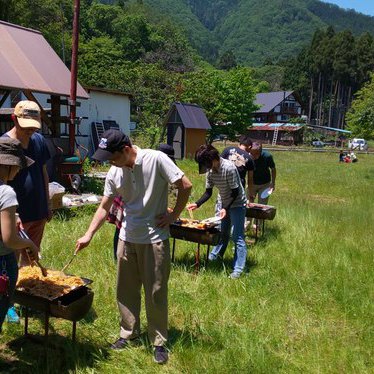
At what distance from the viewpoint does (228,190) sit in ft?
19.1

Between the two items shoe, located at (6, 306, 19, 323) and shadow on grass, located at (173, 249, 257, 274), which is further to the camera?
shadow on grass, located at (173, 249, 257, 274)

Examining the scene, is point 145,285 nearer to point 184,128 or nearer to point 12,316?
point 12,316

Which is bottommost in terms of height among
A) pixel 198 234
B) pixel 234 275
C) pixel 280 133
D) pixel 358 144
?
pixel 358 144

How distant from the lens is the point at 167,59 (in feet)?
147

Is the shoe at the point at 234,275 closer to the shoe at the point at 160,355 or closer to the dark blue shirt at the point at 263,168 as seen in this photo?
the shoe at the point at 160,355

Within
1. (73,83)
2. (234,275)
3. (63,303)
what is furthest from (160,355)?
(73,83)

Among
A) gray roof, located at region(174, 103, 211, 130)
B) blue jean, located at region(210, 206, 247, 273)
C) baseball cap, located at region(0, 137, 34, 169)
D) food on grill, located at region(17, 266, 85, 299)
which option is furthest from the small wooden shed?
baseball cap, located at region(0, 137, 34, 169)

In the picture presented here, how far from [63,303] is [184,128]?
2320 cm

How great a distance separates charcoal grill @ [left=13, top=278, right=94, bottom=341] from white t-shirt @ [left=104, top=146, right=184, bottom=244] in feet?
1.94

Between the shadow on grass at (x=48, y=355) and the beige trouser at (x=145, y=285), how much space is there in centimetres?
34

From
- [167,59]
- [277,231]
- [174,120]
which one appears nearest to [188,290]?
[277,231]

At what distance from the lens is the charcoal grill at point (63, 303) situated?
3.42 meters

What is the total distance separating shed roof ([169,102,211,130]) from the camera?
26.1 m

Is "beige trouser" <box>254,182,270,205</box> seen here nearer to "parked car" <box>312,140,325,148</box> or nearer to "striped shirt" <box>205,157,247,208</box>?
"striped shirt" <box>205,157,247,208</box>
